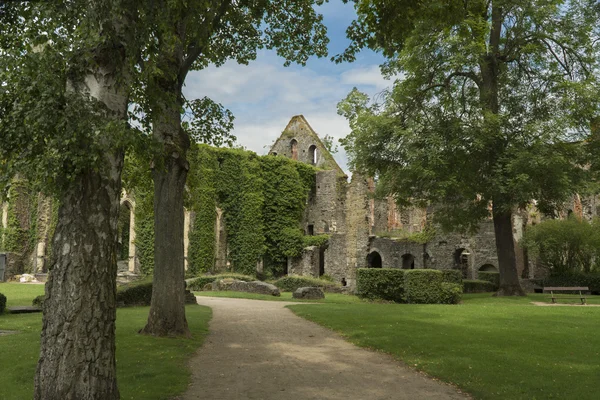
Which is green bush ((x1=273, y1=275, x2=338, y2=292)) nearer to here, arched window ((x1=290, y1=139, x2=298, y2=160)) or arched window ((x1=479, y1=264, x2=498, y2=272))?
arched window ((x1=479, y1=264, x2=498, y2=272))

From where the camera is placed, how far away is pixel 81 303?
201 inches

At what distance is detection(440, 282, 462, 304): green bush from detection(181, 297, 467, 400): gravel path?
865cm

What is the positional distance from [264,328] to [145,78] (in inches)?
287

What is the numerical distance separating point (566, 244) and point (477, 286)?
536cm

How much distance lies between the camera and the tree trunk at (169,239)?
10.4 metres

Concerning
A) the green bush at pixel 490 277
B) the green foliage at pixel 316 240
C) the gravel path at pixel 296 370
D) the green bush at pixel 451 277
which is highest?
the green foliage at pixel 316 240

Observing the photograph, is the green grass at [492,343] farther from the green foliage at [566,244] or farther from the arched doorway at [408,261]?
the arched doorway at [408,261]

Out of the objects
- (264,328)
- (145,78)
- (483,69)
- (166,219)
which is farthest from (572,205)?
(145,78)

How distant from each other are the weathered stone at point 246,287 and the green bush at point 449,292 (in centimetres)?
819

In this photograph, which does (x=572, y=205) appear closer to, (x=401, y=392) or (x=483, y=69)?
(x=483, y=69)

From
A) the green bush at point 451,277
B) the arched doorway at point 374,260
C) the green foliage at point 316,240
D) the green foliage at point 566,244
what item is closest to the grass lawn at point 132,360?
the green bush at point 451,277

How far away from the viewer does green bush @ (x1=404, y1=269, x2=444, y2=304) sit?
1955 centimetres

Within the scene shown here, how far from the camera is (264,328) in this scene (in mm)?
12500

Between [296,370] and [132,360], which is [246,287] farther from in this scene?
[296,370]
